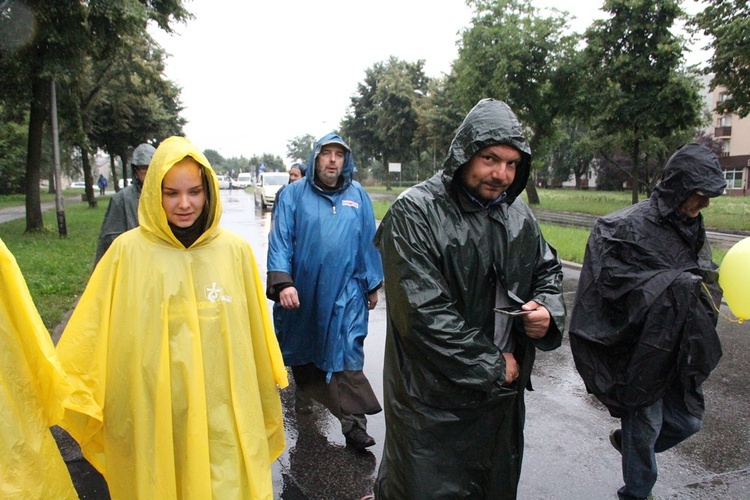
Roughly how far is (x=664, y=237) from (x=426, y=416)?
1.61 metres

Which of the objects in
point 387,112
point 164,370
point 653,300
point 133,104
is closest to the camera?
point 164,370

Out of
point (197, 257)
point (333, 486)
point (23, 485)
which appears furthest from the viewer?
point (333, 486)

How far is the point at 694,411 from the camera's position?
3.12 m

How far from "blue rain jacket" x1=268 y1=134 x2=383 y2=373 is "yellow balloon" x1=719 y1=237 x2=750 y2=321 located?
6.67ft

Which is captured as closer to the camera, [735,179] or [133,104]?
[133,104]

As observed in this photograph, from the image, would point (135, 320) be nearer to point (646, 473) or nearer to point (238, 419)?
point (238, 419)

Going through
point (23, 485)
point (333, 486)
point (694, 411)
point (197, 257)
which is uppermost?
point (197, 257)

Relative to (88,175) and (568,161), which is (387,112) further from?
(88,175)

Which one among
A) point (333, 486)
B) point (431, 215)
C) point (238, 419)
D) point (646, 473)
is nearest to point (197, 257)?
point (238, 419)

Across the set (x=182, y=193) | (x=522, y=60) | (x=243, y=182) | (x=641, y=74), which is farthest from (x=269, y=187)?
(x=243, y=182)

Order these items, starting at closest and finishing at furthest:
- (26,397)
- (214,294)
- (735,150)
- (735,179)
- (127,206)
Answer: (26,397) → (214,294) → (127,206) → (735,179) → (735,150)

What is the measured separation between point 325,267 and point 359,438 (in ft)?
3.63

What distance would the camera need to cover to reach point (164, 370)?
7.77 ft

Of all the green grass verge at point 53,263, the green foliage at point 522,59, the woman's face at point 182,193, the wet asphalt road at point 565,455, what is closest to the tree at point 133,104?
the green grass verge at point 53,263
